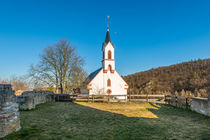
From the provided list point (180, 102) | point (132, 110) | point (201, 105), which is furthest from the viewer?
point (180, 102)

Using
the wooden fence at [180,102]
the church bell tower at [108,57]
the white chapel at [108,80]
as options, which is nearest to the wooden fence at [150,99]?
the wooden fence at [180,102]

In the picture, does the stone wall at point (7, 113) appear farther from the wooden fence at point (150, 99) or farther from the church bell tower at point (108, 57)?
the church bell tower at point (108, 57)

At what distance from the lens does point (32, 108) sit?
11.5 m

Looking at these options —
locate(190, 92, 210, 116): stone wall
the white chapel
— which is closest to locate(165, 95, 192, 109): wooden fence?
locate(190, 92, 210, 116): stone wall

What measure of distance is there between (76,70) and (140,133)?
19.9m

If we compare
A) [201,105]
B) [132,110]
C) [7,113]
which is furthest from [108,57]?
[7,113]

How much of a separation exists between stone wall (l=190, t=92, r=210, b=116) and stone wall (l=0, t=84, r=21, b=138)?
9.97 m

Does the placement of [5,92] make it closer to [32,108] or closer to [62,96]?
[32,108]

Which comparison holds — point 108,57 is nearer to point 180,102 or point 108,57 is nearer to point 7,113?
point 180,102

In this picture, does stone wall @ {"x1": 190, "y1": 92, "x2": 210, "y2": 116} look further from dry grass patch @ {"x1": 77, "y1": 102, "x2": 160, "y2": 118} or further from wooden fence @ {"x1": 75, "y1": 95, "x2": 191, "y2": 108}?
dry grass patch @ {"x1": 77, "y1": 102, "x2": 160, "y2": 118}

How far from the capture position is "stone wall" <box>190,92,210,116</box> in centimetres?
944

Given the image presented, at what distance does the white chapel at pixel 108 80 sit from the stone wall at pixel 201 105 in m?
16.4

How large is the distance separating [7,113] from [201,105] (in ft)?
35.5

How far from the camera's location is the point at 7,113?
5.44 metres
